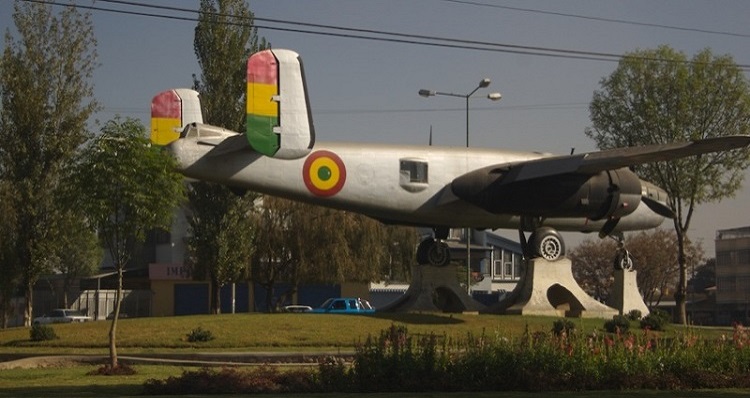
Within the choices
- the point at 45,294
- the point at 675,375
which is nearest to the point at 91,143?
the point at 675,375

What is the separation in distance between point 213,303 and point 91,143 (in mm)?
30414

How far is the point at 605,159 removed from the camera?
40.9 metres

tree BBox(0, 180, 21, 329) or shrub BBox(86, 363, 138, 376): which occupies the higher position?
tree BBox(0, 180, 21, 329)

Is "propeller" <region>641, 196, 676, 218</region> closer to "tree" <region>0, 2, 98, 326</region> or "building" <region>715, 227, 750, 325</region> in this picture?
"tree" <region>0, 2, 98, 326</region>

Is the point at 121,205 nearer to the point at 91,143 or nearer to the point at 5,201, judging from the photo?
the point at 91,143

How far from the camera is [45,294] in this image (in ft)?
364

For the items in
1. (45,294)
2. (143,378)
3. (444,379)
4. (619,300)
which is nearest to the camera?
(444,379)

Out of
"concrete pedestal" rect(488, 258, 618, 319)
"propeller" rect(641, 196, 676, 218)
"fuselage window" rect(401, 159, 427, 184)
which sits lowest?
"concrete pedestal" rect(488, 258, 618, 319)

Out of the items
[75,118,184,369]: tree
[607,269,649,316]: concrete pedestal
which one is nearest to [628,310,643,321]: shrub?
[607,269,649,316]: concrete pedestal

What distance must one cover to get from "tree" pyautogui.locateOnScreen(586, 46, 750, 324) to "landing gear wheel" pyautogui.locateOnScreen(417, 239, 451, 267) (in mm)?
20668

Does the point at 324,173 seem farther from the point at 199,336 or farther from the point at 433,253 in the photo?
the point at 433,253

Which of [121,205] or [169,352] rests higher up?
[121,205]

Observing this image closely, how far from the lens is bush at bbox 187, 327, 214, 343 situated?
39031 millimetres

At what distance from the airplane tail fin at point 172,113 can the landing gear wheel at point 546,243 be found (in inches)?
579
